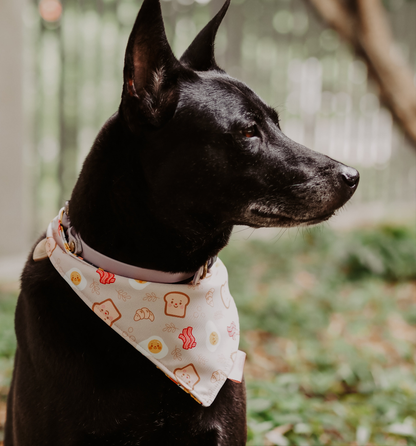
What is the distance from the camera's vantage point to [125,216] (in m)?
1.67

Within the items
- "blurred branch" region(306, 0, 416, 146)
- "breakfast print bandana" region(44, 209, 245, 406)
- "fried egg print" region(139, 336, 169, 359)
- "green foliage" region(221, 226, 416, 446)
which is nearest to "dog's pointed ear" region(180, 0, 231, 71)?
"breakfast print bandana" region(44, 209, 245, 406)

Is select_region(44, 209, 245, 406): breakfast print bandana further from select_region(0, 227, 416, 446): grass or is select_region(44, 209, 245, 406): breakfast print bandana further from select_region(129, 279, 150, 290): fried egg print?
select_region(0, 227, 416, 446): grass

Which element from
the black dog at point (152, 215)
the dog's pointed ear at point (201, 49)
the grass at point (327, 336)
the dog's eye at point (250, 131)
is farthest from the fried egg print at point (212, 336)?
the dog's pointed ear at point (201, 49)

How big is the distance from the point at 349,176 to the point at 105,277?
0.94 metres

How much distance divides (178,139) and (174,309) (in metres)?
0.59

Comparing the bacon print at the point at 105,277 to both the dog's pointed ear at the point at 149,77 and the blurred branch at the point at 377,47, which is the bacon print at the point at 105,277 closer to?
the dog's pointed ear at the point at 149,77

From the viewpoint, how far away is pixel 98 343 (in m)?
1.62

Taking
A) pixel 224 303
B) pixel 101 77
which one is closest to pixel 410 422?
pixel 224 303

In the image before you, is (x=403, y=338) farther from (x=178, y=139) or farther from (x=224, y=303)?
(x=178, y=139)

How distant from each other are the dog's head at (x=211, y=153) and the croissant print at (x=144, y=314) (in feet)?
1.13

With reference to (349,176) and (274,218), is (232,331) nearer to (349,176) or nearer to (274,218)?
(274,218)

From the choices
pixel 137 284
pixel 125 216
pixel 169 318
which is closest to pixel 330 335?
pixel 169 318

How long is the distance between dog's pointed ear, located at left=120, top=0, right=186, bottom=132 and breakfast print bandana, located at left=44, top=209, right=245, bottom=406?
1.68 feet

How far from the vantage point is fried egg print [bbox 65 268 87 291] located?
1640mm
